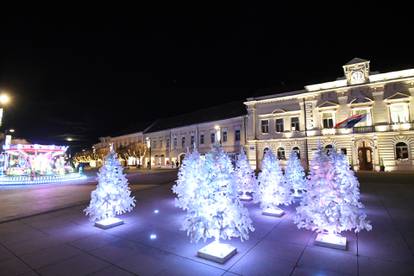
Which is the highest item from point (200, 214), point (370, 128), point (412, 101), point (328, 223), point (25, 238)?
point (412, 101)

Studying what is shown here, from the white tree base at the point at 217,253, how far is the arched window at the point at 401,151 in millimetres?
27138

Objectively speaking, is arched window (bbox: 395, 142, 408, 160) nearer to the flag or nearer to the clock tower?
the flag

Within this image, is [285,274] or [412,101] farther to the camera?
[412,101]

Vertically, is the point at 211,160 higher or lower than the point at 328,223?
higher

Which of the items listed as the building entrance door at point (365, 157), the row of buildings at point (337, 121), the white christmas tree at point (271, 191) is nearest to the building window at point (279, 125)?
the row of buildings at point (337, 121)

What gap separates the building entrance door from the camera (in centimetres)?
2508

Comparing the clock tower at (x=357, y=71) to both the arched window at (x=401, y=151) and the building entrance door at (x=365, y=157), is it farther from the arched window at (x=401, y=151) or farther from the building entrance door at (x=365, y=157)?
the arched window at (x=401, y=151)

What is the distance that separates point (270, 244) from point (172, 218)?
13.9 feet

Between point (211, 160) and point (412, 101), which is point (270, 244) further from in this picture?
point (412, 101)

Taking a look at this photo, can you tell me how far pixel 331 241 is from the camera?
566 centimetres

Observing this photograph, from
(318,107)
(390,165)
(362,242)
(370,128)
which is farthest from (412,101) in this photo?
(362,242)

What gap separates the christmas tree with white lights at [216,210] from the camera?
5.34m

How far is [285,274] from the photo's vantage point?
171 inches

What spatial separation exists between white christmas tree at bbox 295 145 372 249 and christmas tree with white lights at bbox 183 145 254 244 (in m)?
2.04
